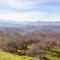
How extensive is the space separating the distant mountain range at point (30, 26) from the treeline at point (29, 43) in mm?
192

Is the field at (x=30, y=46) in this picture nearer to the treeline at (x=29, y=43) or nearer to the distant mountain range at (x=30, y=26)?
the treeline at (x=29, y=43)

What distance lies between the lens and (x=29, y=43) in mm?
5680

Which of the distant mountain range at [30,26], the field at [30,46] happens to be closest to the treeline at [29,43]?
the field at [30,46]

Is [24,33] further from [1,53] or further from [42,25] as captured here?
[1,53]

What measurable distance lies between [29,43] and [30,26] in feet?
2.10

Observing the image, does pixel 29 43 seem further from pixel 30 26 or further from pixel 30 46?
pixel 30 26

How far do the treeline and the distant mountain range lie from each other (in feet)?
0.63

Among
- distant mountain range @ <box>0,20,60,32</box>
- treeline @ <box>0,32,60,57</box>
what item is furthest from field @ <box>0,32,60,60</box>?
distant mountain range @ <box>0,20,60,32</box>

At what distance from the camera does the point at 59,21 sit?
19.4ft

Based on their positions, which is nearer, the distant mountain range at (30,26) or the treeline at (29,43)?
the treeline at (29,43)

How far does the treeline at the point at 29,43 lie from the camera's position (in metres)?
5.50

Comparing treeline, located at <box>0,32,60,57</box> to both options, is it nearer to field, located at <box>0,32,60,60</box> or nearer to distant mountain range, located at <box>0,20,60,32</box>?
field, located at <box>0,32,60,60</box>

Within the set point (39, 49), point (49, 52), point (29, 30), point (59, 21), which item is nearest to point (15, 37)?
point (29, 30)

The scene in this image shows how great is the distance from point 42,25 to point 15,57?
5.11ft
